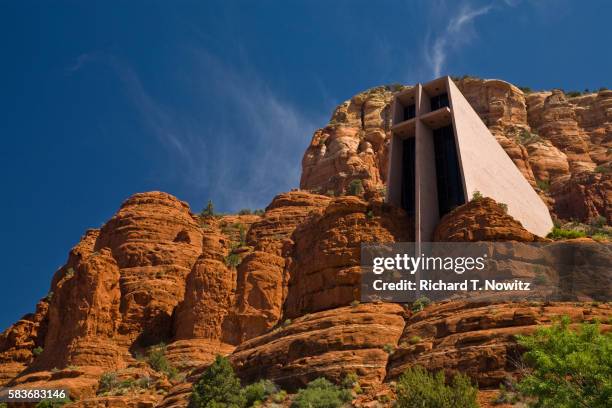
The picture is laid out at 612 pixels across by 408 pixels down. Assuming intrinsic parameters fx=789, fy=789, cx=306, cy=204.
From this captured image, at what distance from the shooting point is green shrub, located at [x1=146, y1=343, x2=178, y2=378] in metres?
49.6

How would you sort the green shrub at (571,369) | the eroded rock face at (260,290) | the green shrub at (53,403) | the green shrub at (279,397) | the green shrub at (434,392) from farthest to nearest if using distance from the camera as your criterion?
the eroded rock face at (260,290), the green shrub at (53,403), the green shrub at (279,397), the green shrub at (434,392), the green shrub at (571,369)

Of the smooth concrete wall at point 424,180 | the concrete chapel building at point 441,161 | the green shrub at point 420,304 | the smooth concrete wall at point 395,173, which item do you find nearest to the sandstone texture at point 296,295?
the green shrub at point 420,304

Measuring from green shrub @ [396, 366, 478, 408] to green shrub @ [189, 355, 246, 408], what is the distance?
876 centimetres

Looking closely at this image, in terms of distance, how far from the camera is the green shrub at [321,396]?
2939cm

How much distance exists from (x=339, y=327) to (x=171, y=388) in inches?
477

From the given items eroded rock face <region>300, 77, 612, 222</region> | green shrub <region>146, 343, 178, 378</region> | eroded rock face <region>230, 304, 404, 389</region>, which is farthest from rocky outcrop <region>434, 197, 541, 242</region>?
eroded rock face <region>300, 77, 612, 222</region>

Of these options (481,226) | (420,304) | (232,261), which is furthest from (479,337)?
(232,261)

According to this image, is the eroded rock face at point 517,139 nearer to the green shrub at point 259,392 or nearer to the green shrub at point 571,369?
the green shrub at point 259,392

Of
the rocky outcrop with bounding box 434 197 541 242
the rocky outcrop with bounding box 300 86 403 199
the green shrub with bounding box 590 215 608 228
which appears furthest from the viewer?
the rocky outcrop with bounding box 300 86 403 199

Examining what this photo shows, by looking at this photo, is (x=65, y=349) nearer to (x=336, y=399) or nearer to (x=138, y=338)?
(x=138, y=338)

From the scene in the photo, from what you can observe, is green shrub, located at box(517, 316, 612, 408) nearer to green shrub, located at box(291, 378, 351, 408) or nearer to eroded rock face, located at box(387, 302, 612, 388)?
eroded rock face, located at box(387, 302, 612, 388)

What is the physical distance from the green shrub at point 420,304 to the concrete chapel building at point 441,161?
296 inches

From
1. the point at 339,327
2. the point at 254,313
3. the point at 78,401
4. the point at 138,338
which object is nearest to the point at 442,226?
the point at 339,327

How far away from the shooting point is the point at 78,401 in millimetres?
41969
